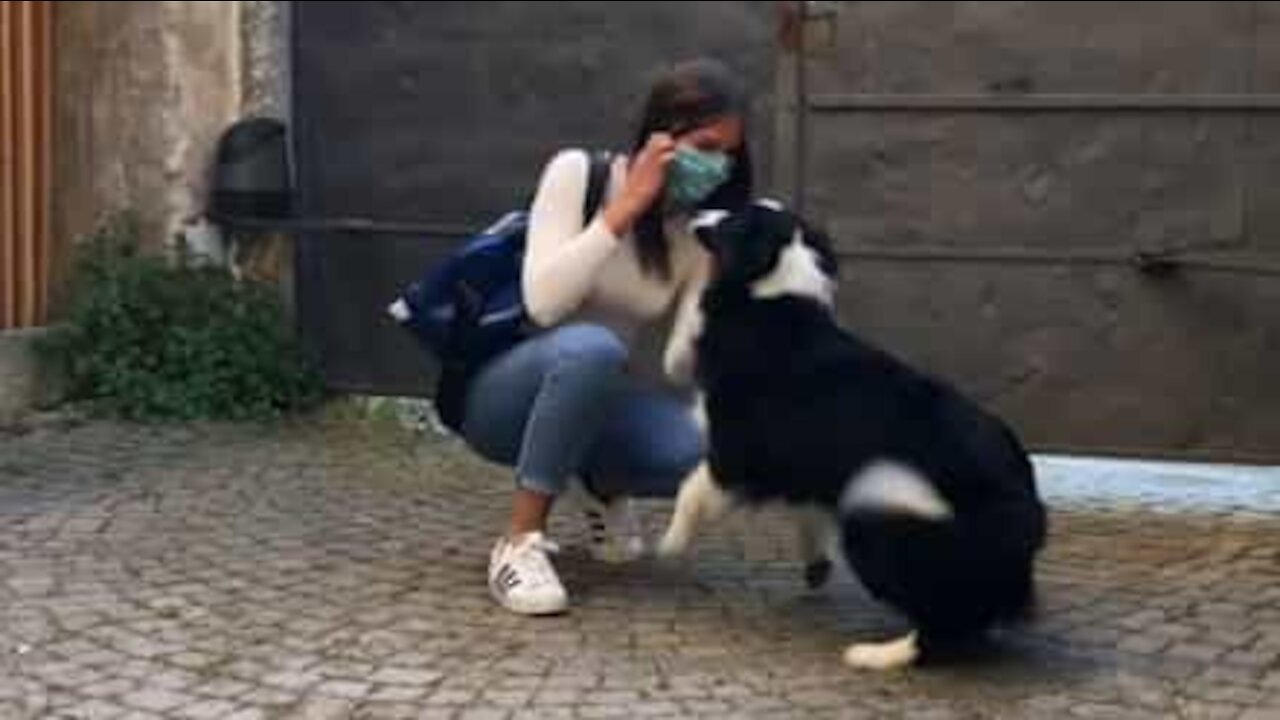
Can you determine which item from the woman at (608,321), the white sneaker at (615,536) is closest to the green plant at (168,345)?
the white sneaker at (615,536)

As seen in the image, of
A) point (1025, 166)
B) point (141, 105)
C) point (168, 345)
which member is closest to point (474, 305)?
point (1025, 166)

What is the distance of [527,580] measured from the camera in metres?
4.95

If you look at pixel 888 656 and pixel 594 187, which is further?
pixel 594 187

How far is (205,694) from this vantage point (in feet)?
14.4

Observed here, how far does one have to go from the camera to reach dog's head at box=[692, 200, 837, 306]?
4.57 m

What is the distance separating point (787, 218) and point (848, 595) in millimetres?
1115

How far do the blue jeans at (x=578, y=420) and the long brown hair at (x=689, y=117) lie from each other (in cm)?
25

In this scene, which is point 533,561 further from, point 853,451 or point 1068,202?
point 1068,202

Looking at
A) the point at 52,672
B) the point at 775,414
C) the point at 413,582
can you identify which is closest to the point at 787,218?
the point at 775,414

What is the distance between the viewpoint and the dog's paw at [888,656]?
179 inches

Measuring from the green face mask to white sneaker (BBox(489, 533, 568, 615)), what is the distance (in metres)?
0.95

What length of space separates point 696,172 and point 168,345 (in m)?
3.27

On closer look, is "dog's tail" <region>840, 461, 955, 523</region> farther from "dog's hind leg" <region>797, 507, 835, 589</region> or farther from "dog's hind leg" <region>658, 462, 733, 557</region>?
"dog's hind leg" <region>658, 462, 733, 557</region>

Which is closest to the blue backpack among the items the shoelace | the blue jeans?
the blue jeans
